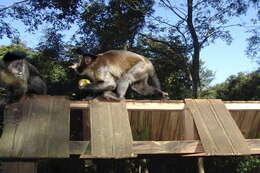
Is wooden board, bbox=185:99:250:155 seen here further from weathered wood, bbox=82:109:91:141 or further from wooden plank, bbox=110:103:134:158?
weathered wood, bbox=82:109:91:141

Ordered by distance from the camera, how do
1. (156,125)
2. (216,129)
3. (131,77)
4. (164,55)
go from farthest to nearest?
1. (164,55)
2. (131,77)
3. (156,125)
4. (216,129)

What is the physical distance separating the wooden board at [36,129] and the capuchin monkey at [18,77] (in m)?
0.30

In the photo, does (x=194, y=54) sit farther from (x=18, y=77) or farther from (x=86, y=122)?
(x=18, y=77)

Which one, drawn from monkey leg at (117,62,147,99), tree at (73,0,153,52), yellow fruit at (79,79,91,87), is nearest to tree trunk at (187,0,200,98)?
tree at (73,0,153,52)

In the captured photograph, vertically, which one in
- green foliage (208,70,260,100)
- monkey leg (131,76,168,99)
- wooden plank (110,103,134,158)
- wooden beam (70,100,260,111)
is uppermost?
green foliage (208,70,260,100)

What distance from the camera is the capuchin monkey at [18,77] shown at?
494 cm

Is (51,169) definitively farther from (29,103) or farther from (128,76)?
(29,103)

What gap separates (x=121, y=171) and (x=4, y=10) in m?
9.99

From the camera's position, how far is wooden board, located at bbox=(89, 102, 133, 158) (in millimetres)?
4031

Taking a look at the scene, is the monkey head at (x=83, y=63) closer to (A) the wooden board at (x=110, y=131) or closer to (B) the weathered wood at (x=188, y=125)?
(A) the wooden board at (x=110, y=131)

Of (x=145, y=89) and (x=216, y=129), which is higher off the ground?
(x=145, y=89)

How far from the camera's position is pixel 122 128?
4.44 m

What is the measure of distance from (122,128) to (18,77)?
2.04m

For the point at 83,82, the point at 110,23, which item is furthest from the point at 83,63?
the point at 110,23
